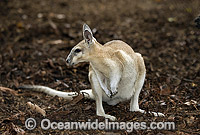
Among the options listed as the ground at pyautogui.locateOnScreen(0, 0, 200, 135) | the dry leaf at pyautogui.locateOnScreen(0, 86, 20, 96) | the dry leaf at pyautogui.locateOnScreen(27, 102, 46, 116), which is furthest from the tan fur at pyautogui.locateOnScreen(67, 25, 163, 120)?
the dry leaf at pyautogui.locateOnScreen(0, 86, 20, 96)

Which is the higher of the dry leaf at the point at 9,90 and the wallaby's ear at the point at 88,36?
the wallaby's ear at the point at 88,36

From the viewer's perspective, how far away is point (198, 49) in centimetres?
734

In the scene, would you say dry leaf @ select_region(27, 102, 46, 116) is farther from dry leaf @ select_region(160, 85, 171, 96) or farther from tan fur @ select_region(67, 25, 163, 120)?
dry leaf @ select_region(160, 85, 171, 96)

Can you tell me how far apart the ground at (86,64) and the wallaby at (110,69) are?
0.24 metres

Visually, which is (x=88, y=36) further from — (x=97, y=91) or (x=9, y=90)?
(x=9, y=90)

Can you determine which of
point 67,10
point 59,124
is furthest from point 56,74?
point 67,10

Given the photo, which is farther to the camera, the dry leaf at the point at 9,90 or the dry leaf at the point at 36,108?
the dry leaf at the point at 9,90

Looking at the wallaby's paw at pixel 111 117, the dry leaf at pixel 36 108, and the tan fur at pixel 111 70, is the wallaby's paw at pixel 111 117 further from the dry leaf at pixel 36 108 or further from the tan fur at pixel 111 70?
the dry leaf at pixel 36 108

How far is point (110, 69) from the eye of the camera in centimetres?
440

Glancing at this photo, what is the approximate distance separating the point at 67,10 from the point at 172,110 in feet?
19.4

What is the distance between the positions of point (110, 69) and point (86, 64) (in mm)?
1990

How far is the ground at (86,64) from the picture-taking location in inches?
184

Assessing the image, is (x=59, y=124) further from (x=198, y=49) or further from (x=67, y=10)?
(x=67, y=10)

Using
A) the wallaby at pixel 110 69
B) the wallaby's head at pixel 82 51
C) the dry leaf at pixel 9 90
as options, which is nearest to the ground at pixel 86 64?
the dry leaf at pixel 9 90
